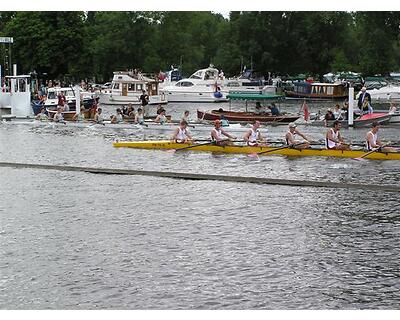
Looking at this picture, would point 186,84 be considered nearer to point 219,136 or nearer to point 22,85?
point 22,85

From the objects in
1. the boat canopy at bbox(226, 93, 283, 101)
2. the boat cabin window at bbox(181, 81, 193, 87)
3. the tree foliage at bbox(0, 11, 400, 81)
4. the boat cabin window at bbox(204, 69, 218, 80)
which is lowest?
the boat canopy at bbox(226, 93, 283, 101)

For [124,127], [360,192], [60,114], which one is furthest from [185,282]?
[60,114]

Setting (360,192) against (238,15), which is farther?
(238,15)

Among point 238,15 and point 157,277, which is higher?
point 238,15

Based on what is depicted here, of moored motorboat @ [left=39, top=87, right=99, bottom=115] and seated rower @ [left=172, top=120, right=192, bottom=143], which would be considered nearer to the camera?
seated rower @ [left=172, top=120, right=192, bottom=143]

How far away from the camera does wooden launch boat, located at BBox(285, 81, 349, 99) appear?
76875mm

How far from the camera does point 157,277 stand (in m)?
15.5

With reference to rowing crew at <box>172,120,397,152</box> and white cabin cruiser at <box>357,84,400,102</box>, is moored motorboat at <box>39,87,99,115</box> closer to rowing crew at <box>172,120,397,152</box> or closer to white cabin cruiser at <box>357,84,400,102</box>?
rowing crew at <box>172,120,397,152</box>

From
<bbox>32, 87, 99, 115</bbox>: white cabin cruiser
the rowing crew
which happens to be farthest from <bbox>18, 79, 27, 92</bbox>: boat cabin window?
the rowing crew

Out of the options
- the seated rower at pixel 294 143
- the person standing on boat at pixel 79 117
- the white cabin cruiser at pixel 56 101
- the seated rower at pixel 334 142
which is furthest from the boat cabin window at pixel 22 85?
the seated rower at pixel 334 142

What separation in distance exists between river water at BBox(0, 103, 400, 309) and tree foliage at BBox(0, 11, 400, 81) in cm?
6258

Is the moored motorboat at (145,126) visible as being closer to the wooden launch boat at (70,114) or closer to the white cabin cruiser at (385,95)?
the wooden launch boat at (70,114)

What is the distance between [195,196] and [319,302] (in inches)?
407

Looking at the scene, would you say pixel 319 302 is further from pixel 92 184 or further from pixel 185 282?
pixel 92 184
